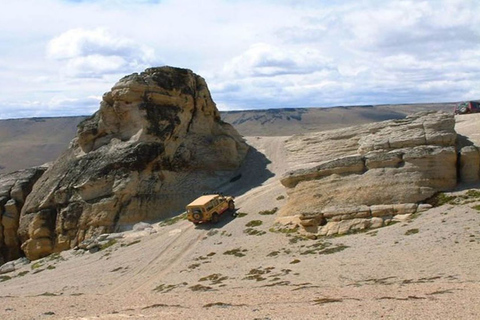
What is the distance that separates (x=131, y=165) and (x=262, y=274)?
1016 inches

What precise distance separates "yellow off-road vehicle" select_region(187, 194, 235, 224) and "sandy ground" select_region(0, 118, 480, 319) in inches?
34.4

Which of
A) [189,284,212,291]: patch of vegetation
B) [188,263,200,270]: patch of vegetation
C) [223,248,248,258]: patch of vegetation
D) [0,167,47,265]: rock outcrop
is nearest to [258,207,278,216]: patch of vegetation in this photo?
[223,248,248,258]: patch of vegetation

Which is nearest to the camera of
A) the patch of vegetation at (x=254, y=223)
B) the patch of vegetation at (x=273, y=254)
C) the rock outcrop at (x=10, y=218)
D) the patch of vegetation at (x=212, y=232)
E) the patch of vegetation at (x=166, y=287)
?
the patch of vegetation at (x=166, y=287)

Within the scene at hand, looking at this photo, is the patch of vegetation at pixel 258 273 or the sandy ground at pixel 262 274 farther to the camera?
the patch of vegetation at pixel 258 273

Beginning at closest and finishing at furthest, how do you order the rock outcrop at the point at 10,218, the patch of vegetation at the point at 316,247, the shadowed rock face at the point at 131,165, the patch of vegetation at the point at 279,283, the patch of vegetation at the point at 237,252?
the patch of vegetation at the point at 279,283, the patch of vegetation at the point at 316,247, the patch of vegetation at the point at 237,252, the shadowed rock face at the point at 131,165, the rock outcrop at the point at 10,218

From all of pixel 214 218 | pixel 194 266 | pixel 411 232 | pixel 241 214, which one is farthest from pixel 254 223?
pixel 411 232

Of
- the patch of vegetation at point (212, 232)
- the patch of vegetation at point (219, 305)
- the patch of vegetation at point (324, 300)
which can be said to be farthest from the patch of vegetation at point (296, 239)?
the patch of vegetation at point (324, 300)

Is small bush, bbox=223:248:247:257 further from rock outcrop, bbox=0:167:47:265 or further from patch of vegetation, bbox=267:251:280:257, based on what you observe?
rock outcrop, bbox=0:167:47:265

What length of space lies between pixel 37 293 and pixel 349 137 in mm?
32075

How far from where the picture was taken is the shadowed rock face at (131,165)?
52375 millimetres

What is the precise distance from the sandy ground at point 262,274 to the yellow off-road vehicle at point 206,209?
34.4 inches

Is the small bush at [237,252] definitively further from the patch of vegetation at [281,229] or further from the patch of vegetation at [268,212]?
the patch of vegetation at [268,212]

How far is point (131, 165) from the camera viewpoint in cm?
5312

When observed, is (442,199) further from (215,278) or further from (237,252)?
(215,278)
